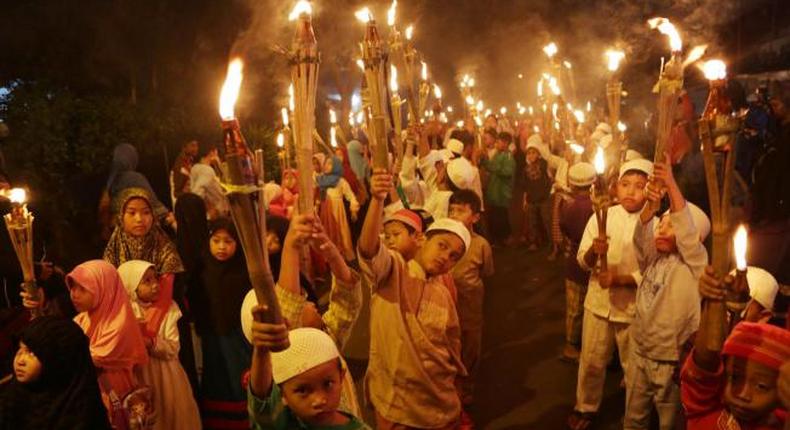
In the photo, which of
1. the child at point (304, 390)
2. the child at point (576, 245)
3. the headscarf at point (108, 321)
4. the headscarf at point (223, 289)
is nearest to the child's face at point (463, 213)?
the child at point (576, 245)

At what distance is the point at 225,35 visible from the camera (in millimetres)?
16109

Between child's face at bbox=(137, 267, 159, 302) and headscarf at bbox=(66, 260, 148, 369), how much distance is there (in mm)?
340

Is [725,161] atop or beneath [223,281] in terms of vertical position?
atop

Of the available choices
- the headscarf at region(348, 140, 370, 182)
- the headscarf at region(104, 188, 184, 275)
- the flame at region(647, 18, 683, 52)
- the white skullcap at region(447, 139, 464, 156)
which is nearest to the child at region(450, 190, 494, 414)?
the headscarf at region(104, 188, 184, 275)

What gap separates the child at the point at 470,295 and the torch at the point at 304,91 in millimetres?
3305

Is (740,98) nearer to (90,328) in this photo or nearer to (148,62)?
(90,328)

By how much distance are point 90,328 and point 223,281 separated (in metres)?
0.93

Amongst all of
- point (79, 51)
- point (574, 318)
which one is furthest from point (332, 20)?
point (574, 318)

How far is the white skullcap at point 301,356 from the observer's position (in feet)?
8.21

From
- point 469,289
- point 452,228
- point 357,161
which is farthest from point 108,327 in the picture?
point 357,161

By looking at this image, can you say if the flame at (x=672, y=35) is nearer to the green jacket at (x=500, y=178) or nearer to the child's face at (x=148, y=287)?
the child's face at (x=148, y=287)

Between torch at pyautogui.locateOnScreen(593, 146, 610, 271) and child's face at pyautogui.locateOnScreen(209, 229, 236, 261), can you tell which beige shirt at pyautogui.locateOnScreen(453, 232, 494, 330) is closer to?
torch at pyautogui.locateOnScreen(593, 146, 610, 271)

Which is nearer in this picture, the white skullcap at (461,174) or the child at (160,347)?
the child at (160,347)

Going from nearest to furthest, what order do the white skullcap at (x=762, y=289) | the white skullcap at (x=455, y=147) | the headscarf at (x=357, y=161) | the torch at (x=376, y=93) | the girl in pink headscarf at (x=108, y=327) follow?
the torch at (x=376, y=93), the white skullcap at (x=762, y=289), the girl in pink headscarf at (x=108, y=327), the white skullcap at (x=455, y=147), the headscarf at (x=357, y=161)
